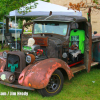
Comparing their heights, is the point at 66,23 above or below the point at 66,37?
above

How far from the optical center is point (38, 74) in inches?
129

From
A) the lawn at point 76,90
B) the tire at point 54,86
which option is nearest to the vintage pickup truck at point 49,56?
the tire at point 54,86

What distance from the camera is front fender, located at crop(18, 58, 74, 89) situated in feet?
10.5

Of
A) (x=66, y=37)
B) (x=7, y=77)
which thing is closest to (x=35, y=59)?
(x=7, y=77)

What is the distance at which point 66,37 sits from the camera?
4371 mm

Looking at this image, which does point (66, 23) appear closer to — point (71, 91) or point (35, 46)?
point (35, 46)

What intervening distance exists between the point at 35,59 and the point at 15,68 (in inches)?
21.2

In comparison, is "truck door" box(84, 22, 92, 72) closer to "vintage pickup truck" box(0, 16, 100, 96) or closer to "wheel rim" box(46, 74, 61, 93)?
"vintage pickup truck" box(0, 16, 100, 96)

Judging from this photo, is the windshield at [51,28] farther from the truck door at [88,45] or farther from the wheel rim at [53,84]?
the wheel rim at [53,84]

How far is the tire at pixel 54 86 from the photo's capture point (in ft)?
11.5

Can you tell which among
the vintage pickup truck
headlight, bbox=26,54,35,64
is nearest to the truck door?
the vintage pickup truck

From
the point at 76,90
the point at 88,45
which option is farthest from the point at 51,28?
the point at 76,90

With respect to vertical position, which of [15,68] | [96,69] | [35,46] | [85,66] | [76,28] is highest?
[76,28]

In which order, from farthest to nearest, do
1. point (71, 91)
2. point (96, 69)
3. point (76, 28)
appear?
point (96, 69) → point (76, 28) → point (71, 91)
